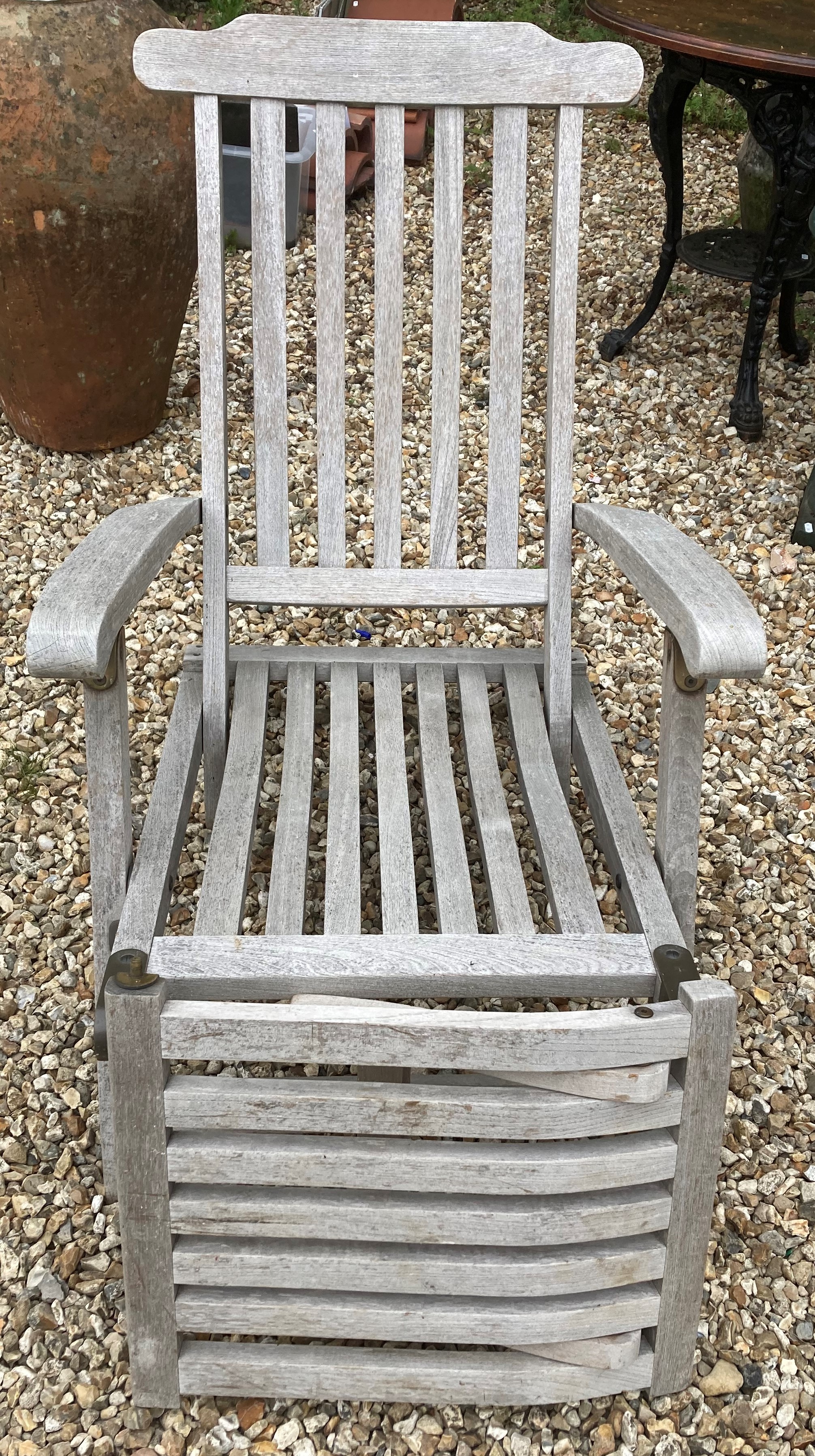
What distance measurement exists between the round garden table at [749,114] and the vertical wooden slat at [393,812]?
1.99 meters

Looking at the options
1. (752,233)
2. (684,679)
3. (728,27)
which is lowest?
(752,233)

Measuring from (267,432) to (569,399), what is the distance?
0.46 metres

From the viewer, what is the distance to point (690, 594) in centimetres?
150

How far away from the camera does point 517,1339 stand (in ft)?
5.10

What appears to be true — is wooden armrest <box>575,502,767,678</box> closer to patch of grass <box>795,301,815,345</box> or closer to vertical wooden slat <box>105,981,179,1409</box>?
vertical wooden slat <box>105,981,179,1409</box>

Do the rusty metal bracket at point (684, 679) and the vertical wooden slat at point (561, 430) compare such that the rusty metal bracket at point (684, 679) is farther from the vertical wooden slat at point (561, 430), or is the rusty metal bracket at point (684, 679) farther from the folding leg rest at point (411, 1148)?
the vertical wooden slat at point (561, 430)

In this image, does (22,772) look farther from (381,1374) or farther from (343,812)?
(381,1374)

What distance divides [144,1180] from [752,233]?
354 centimetres

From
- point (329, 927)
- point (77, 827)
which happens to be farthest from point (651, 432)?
point (329, 927)

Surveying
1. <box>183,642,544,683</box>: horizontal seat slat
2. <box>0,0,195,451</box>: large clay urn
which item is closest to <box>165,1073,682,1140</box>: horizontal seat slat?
<box>183,642,544,683</box>: horizontal seat slat

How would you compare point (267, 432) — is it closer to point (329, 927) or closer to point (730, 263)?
point (329, 927)

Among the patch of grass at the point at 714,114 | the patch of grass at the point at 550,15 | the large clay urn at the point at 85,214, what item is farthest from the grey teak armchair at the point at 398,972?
the patch of grass at the point at 550,15

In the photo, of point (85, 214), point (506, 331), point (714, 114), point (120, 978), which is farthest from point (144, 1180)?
point (714, 114)

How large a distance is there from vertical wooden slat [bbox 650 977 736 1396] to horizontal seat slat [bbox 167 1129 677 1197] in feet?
0.15
